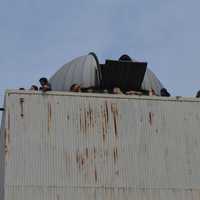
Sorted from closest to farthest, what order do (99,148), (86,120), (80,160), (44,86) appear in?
(80,160) < (99,148) < (86,120) < (44,86)

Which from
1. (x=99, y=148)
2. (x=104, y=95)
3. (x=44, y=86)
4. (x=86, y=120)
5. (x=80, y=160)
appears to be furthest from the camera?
(x=104, y=95)

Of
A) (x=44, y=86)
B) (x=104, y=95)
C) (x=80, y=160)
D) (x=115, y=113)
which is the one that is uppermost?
(x=44, y=86)

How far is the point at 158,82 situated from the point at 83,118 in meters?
7.24

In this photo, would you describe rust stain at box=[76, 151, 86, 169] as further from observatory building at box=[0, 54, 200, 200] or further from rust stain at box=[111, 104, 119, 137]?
rust stain at box=[111, 104, 119, 137]

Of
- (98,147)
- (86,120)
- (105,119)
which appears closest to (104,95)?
(105,119)

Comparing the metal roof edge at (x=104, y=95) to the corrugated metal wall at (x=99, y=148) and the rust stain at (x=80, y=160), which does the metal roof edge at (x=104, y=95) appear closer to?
the corrugated metal wall at (x=99, y=148)

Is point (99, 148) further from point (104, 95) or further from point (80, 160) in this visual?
point (104, 95)

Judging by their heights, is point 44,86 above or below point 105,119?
above

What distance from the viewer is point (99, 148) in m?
19.5

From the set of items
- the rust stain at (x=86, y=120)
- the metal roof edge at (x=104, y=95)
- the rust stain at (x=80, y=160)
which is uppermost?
the metal roof edge at (x=104, y=95)

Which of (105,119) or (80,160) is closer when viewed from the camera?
(80,160)

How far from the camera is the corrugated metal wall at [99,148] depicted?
746 inches

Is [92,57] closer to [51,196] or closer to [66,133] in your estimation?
[66,133]

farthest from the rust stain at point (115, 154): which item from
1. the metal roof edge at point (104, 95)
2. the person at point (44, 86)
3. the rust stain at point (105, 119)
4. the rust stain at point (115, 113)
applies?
the person at point (44, 86)
